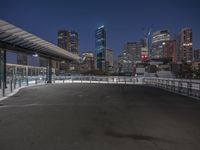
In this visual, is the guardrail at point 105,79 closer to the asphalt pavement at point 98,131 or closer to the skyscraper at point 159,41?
the asphalt pavement at point 98,131

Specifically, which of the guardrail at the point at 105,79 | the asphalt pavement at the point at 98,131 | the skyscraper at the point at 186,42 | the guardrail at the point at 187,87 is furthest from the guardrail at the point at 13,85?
the skyscraper at the point at 186,42

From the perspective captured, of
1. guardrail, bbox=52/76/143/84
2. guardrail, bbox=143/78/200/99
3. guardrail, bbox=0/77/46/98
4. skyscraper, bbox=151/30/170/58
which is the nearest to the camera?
guardrail, bbox=143/78/200/99

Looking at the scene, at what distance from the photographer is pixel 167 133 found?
5691mm

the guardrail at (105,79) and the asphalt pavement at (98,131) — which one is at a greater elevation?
the guardrail at (105,79)

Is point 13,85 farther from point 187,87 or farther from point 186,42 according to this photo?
point 186,42

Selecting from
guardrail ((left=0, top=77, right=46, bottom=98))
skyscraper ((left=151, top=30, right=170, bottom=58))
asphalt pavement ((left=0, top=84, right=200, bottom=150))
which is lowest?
asphalt pavement ((left=0, top=84, right=200, bottom=150))

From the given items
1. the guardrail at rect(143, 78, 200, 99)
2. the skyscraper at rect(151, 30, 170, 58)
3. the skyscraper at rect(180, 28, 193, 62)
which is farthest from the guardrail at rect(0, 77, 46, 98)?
the skyscraper at rect(180, 28, 193, 62)

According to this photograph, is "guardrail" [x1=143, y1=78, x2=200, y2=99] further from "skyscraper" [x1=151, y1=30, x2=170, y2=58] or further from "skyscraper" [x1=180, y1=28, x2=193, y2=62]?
"skyscraper" [x1=180, y1=28, x2=193, y2=62]

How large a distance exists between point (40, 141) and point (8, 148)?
0.71 metres

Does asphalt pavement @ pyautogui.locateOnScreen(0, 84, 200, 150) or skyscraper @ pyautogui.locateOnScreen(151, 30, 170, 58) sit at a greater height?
skyscraper @ pyautogui.locateOnScreen(151, 30, 170, 58)

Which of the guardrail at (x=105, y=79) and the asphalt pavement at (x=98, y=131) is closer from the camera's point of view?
the asphalt pavement at (x=98, y=131)

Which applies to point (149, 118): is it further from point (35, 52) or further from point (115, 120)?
point (35, 52)

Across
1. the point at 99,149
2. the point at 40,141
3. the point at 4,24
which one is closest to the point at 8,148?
the point at 40,141

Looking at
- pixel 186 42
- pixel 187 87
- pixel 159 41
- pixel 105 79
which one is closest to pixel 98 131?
pixel 187 87
